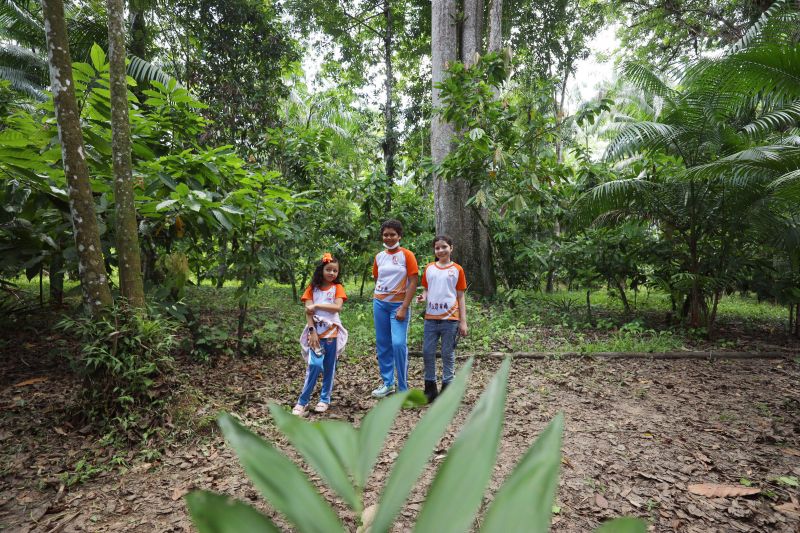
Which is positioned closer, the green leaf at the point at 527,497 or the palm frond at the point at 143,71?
the green leaf at the point at 527,497

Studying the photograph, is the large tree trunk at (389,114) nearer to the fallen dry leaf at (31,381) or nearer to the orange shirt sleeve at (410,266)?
the orange shirt sleeve at (410,266)

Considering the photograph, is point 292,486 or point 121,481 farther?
point 121,481

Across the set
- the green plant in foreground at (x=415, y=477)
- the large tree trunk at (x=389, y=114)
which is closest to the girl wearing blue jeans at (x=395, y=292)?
the green plant in foreground at (x=415, y=477)

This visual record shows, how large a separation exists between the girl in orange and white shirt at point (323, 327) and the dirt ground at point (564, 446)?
0.27 metres

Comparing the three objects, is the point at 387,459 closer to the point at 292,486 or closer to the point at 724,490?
the point at 724,490

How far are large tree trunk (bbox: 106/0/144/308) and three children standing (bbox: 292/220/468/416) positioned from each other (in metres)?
1.23

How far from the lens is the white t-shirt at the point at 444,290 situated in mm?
3641

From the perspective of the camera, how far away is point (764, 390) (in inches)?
160

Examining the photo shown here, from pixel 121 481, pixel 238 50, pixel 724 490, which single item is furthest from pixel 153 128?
pixel 724 490

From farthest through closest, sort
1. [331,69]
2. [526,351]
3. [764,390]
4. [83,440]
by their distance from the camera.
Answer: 1. [331,69]
2. [526,351]
3. [764,390]
4. [83,440]

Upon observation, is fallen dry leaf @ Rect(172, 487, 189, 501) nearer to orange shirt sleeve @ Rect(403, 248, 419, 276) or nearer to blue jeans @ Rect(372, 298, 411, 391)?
blue jeans @ Rect(372, 298, 411, 391)

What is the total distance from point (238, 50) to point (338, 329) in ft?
19.4

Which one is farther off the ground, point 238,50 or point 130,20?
point 130,20

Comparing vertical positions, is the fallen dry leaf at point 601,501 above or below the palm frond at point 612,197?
below
